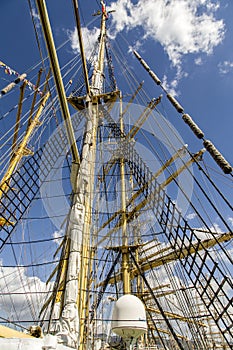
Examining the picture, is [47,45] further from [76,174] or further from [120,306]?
[120,306]

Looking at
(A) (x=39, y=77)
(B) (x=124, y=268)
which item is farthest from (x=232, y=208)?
(A) (x=39, y=77)

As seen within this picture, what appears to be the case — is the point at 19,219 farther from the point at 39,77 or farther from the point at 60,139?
the point at 39,77

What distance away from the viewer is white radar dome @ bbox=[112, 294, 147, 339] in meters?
3.41

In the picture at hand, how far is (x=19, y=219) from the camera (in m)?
7.18

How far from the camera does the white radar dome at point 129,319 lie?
3.41 meters

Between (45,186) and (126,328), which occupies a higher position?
(45,186)

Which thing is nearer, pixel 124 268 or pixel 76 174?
pixel 76 174

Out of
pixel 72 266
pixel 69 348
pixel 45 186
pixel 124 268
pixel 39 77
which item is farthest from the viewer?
pixel 39 77

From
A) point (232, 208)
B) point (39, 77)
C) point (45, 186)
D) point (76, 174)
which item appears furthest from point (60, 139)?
point (39, 77)

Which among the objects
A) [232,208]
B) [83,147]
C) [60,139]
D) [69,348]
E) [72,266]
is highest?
[60,139]

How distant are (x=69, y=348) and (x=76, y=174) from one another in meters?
3.60

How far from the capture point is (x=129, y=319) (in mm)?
3477

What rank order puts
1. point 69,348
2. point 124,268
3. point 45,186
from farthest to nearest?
point 124,268, point 45,186, point 69,348

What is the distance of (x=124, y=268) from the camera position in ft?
39.2
